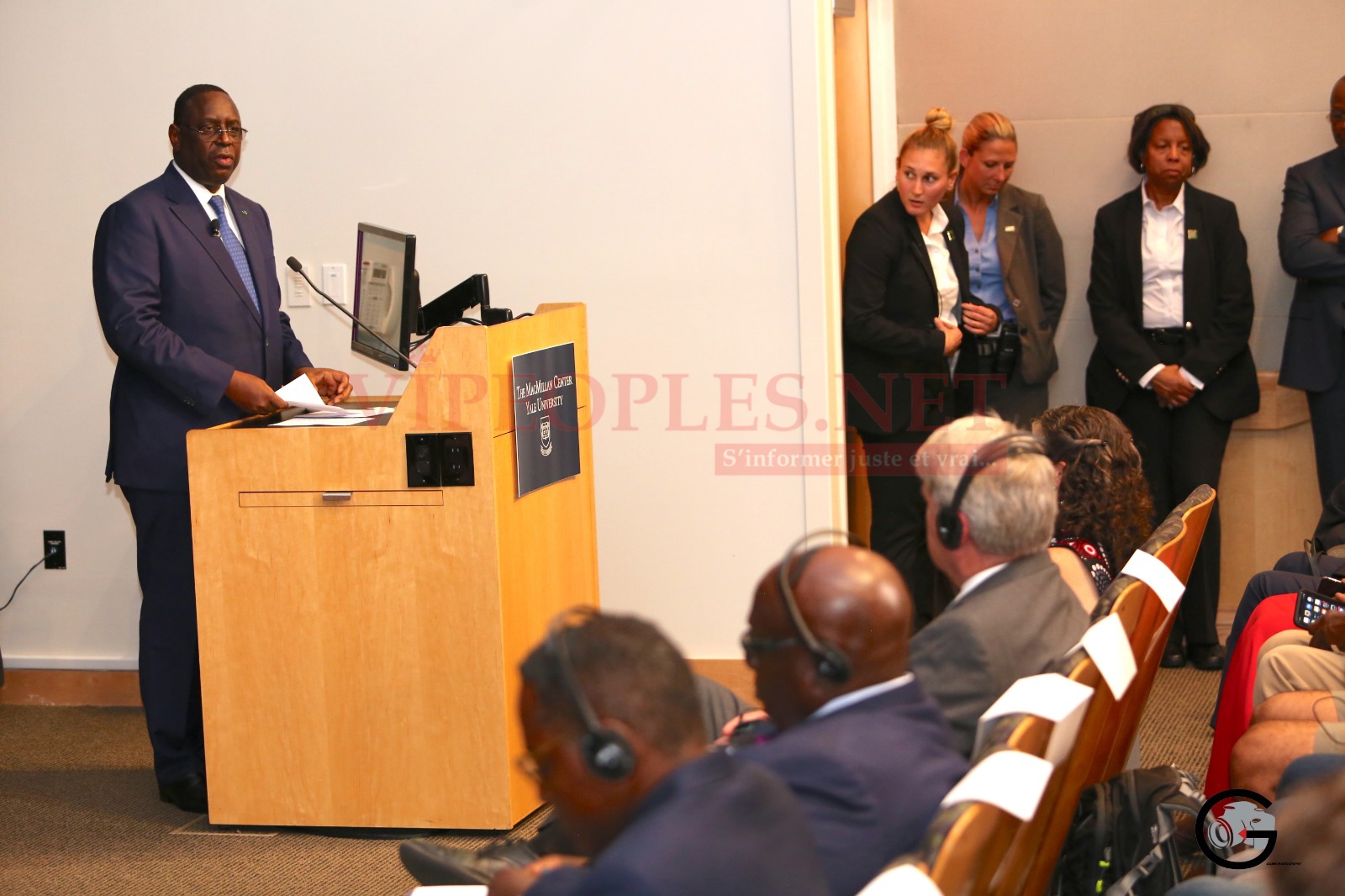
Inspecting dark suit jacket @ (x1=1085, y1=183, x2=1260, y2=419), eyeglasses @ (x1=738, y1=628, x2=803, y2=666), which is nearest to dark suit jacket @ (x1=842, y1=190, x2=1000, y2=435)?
dark suit jacket @ (x1=1085, y1=183, x2=1260, y2=419)

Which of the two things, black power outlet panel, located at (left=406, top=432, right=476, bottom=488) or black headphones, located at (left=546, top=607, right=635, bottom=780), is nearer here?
black headphones, located at (left=546, top=607, right=635, bottom=780)

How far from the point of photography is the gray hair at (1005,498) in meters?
2.11

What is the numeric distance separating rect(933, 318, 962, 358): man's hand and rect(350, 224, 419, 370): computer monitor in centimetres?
185

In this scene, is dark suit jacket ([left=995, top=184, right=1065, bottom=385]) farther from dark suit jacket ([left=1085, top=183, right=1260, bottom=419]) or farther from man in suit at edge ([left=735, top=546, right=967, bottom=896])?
man in suit at edge ([left=735, top=546, right=967, bottom=896])

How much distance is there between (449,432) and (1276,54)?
355 centimetres

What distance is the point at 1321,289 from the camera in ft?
14.8

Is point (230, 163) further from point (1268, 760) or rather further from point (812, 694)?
point (1268, 760)

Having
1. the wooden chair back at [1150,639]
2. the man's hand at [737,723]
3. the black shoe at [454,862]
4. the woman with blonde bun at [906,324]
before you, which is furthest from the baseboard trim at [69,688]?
the wooden chair back at [1150,639]

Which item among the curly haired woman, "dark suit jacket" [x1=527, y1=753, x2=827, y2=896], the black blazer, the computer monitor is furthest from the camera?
the black blazer

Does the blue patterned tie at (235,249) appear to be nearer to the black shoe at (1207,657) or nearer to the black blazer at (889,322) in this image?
the black blazer at (889,322)

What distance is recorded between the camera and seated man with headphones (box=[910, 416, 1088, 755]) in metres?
1.94

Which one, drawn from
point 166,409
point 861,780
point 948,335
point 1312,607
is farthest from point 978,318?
point 861,780

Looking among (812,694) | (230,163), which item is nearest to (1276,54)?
(230,163)

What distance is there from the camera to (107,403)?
4457 millimetres
